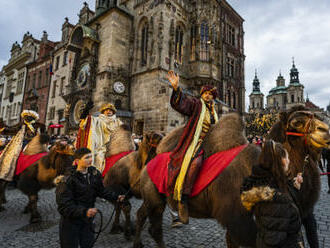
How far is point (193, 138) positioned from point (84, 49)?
21.5 metres

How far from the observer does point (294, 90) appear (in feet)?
253

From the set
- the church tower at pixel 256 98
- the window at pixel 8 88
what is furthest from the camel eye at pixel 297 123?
the church tower at pixel 256 98

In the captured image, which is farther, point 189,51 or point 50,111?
point 50,111

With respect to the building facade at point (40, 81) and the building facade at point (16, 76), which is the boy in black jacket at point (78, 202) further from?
the building facade at point (16, 76)

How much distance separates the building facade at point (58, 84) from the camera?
24.9 m

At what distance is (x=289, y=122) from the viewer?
2516mm

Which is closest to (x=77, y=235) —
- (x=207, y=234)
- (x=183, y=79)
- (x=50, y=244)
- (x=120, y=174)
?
(x=50, y=244)

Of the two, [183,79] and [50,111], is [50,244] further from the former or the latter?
[50,111]

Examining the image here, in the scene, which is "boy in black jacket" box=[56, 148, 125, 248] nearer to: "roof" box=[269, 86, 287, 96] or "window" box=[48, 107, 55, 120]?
"window" box=[48, 107, 55, 120]

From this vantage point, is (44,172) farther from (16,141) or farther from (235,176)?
(235,176)

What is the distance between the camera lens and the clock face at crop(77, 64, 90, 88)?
20.4 meters

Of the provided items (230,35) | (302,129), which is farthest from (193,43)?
(302,129)

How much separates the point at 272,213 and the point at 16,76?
43.9m

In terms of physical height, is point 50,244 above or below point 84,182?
below
